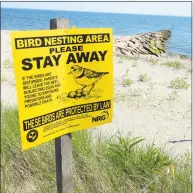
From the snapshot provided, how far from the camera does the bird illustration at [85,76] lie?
6.67 ft

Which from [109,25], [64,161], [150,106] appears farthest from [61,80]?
[150,106]

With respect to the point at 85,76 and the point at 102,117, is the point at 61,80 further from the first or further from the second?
the point at 102,117

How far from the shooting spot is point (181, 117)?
5707mm

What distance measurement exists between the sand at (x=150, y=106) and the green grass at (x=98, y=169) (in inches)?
13.6

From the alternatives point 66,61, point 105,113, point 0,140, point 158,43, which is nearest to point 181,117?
point 158,43

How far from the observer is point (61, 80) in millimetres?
1993

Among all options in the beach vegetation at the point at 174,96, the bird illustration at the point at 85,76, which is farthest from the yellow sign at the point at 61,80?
the beach vegetation at the point at 174,96

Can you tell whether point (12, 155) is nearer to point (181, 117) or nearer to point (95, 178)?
point (95, 178)

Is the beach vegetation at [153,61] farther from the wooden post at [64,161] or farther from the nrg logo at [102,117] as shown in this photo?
the wooden post at [64,161]

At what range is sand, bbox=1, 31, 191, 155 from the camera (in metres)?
4.72

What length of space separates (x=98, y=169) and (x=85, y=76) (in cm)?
100

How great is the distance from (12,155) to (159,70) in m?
7.90

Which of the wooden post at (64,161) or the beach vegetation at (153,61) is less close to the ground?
the wooden post at (64,161)

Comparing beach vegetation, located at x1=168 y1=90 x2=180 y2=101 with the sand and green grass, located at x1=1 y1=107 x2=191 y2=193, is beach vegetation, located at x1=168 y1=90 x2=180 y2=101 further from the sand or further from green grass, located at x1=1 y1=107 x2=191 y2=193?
green grass, located at x1=1 y1=107 x2=191 y2=193
